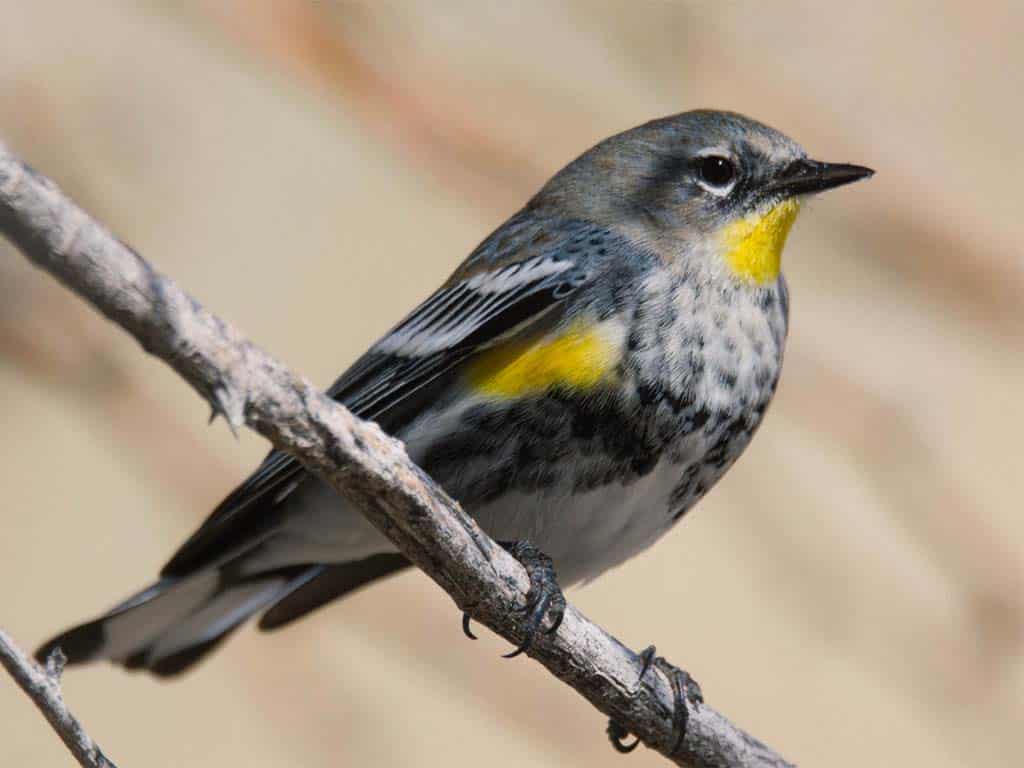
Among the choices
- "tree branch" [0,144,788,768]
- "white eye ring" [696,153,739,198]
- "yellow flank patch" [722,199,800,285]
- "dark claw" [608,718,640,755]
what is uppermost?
"white eye ring" [696,153,739,198]

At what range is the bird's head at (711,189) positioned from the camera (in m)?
3.70

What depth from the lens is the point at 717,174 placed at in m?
3.87

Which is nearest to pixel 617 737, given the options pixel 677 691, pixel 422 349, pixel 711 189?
pixel 677 691

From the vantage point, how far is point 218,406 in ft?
6.82

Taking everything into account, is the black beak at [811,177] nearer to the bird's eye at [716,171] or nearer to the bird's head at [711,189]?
the bird's head at [711,189]

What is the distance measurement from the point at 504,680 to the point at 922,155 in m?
2.55

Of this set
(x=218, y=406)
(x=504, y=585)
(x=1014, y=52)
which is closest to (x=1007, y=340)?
(x=1014, y=52)

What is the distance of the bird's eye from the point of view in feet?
12.7

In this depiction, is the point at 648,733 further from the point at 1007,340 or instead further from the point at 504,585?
the point at 1007,340

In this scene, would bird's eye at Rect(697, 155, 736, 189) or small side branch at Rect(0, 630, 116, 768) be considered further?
bird's eye at Rect(697, 155, 736, 189)

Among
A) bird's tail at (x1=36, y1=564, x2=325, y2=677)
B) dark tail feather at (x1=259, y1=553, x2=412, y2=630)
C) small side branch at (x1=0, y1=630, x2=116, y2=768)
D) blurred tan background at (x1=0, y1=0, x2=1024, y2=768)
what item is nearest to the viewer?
small side branch at (x1=0, y1=630, x2=116, y2=768)

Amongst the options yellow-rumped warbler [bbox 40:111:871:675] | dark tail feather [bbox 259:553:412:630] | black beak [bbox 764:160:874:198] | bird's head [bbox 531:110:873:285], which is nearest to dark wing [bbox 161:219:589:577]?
yellow-rumped warbler [bbox 40:111:871:675]

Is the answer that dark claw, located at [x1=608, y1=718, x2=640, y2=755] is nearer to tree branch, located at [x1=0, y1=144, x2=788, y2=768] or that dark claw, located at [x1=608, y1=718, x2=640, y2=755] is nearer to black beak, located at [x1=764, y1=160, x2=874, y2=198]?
tree branch, located at [x1=0, y1=144, x2=788, y2=768]

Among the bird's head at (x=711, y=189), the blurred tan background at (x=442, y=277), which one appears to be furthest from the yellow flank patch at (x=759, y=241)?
the blurred tan background at (x=442, y=277)
